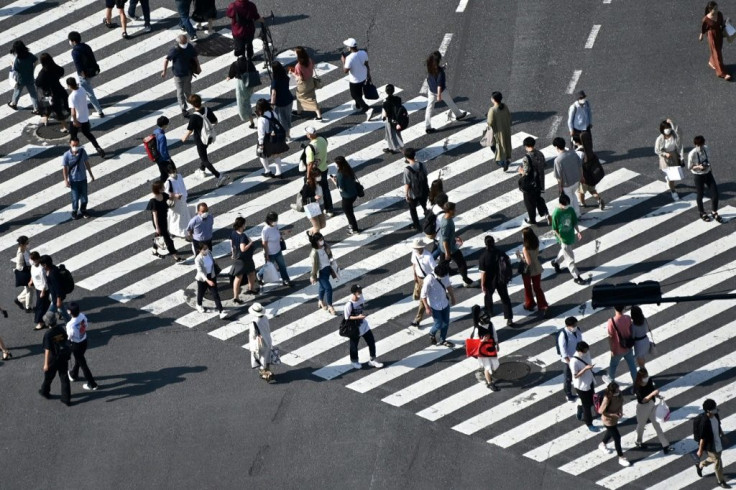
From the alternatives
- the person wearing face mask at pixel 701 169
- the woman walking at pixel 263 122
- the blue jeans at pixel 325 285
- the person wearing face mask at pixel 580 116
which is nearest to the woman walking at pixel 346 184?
the woman walking at pixel 263 122

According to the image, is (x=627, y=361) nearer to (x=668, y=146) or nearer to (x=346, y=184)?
(x=668, y=146)

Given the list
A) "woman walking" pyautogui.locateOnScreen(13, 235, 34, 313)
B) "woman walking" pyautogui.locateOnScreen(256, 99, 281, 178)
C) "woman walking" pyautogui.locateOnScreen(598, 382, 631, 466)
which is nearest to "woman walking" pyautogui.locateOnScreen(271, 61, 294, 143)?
"woman walking" pyautogui.locateOnScreen(256, 99, 281, 178)

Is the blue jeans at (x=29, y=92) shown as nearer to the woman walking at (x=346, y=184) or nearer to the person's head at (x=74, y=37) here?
the person's head at (x=74, y=37)

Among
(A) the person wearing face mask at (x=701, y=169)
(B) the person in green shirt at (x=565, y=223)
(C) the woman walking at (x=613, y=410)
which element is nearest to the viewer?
(C) the woman walking at (x=613, y=410)

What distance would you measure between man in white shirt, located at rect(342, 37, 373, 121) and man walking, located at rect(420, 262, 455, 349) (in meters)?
7.01

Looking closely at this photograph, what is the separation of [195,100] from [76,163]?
277cm

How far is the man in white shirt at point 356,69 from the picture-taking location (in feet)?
128

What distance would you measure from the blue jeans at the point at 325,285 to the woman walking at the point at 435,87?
5.82 m

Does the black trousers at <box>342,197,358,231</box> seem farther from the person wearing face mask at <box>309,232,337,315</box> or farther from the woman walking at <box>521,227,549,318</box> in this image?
the woman walking at <box>521,227,549,318</box>

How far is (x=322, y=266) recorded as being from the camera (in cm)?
3416

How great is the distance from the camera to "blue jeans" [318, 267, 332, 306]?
1348 inches

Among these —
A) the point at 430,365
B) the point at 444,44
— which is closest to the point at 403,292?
the point at 430,365

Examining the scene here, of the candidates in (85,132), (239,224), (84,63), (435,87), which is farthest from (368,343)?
(84,63)

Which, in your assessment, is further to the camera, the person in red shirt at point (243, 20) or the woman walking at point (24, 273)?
the person in red shirt at point (243, 20)
